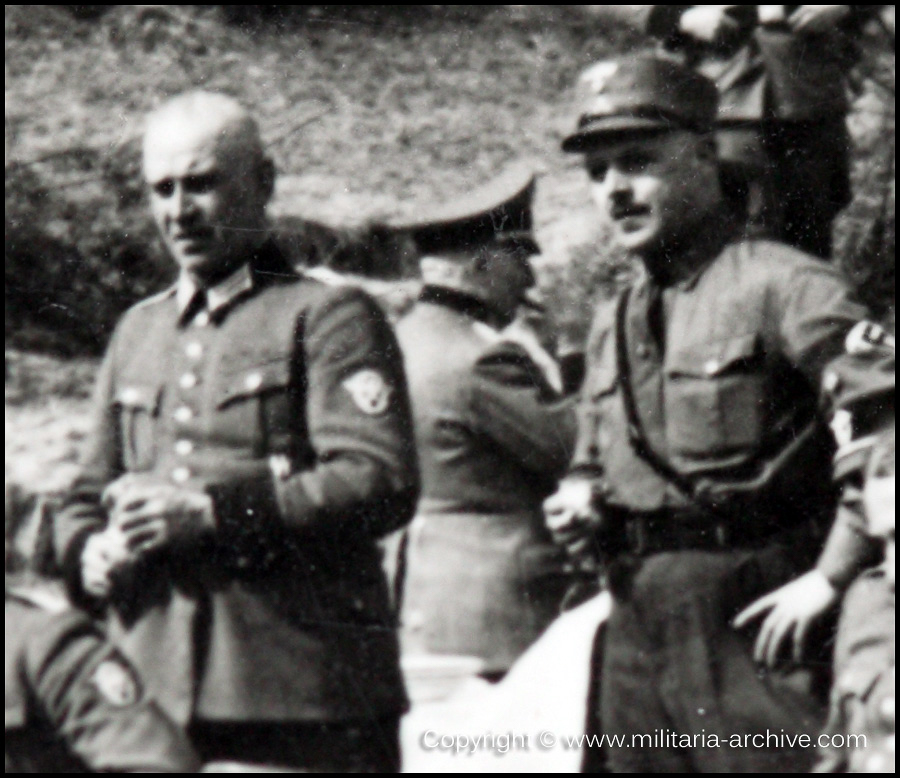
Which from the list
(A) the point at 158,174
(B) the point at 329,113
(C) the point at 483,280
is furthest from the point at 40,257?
(C) the point at 483,280

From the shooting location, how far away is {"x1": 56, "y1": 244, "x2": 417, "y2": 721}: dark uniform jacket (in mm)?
3219

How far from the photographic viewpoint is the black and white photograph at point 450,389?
321 cm

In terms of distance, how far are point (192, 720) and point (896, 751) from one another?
4.72ft

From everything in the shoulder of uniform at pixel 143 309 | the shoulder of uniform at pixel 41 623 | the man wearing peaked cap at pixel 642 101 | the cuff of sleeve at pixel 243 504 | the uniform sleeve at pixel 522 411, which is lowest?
the shoulder of uniform at pixel 41 623

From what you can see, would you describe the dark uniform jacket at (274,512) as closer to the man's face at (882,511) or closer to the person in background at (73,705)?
the person in background at (73,705)

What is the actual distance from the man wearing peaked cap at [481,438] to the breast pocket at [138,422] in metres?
0.55

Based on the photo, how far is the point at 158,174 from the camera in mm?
3348

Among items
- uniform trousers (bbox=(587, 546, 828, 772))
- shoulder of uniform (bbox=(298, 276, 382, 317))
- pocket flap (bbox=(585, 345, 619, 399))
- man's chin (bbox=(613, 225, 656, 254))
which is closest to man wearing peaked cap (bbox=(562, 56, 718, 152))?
man's chin (bbox=(613, 225, 656, 254))

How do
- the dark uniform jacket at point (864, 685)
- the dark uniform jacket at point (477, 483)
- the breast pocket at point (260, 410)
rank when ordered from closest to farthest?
the dark uniform jacket at point (864, 685), the breast pocket at point (260, 410), the dark uniform jacket at point (477, 483)

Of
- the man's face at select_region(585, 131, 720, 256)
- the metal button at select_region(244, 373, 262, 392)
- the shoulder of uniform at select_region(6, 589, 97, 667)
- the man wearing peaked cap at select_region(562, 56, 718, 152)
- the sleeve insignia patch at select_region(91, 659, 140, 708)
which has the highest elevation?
the man wearing peaked cap at select_region(562, 56, 718, 152)

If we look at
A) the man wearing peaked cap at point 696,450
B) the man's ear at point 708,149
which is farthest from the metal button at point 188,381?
the man's ear at point 708,149

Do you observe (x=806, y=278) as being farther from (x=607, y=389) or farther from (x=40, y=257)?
(x=40, y=257)

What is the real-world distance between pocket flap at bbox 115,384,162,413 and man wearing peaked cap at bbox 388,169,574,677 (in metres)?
0.54

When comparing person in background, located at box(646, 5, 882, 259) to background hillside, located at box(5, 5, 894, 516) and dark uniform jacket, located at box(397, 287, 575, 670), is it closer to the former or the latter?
background hillside, located at box(5, 5, 894, 516)
